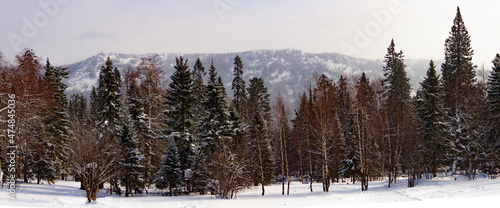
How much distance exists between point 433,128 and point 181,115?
26.1 metres

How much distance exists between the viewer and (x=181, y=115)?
3269 cm

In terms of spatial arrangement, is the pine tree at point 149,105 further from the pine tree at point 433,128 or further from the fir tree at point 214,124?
the pine tree at point 433,128

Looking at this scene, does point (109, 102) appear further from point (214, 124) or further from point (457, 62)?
point (457, 62)

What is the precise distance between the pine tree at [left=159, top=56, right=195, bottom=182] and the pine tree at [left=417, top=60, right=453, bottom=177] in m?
24.4

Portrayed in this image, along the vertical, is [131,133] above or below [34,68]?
below

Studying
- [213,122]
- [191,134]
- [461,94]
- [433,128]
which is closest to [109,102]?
[191,134]

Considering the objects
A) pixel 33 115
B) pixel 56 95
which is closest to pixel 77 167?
pixel 33 115

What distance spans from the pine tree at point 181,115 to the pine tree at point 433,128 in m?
24.4

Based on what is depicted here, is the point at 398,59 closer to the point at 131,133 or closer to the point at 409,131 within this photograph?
the point at 409,131

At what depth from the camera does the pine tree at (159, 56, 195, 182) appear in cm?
3196

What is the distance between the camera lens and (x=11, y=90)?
25859 millimetres

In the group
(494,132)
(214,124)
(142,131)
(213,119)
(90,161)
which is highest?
(213,119)

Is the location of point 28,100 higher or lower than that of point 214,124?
higher

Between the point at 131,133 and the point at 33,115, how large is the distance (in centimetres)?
811
